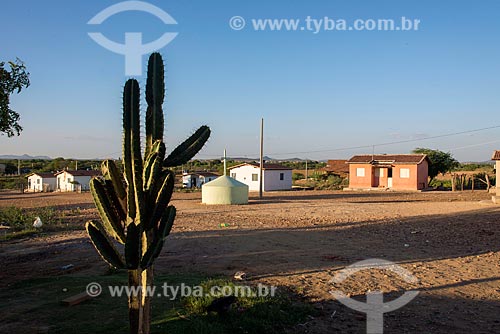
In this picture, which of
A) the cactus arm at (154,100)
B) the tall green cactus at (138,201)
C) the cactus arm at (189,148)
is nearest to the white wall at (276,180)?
the cactus arm at (189,148)

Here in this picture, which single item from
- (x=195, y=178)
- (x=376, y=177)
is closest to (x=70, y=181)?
(x=195, y=178)

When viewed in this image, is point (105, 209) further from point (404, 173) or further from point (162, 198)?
point (404, 173)

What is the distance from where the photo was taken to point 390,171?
1822 inches

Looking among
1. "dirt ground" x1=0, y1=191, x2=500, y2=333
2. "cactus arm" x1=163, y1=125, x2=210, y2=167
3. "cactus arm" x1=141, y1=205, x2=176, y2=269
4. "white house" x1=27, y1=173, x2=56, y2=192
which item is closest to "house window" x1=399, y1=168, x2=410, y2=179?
"dirt ground" x1=0, y1=191, x2=500, y2=333

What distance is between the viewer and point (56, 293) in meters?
7.86

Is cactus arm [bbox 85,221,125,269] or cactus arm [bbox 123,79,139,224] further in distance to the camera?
cactus arm [bbox 123,79,139,224]

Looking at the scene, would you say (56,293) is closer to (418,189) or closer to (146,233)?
(146,233)

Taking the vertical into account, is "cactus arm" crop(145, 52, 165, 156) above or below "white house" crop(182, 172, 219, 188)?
above

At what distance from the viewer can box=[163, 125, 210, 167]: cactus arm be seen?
5855 millimetres

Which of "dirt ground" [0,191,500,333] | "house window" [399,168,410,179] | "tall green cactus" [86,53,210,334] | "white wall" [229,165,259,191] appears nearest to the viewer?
"tall green cactus" [86,53,210,334]

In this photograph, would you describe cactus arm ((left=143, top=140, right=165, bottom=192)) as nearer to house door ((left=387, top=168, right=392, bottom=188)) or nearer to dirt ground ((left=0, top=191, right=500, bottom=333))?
dirt ground ((left=0, top=191, right=500, bottom=333))

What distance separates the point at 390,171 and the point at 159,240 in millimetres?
43522

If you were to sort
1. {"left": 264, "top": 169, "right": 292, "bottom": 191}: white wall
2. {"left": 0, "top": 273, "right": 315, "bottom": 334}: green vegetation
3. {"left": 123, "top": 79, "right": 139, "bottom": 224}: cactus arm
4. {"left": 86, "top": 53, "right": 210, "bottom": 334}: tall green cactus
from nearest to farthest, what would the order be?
1. {"left": 86, "top": 53, "right": 210, "bottom": 334}: tall green cactus
2. {"left": 123, "top": 79, "right": 139, "bottom": 224}: cactus arm
3. {"left": 0, "top": 273, "right": 315, "bottom": 334}: green vegetation
4. {"left": 264, "top": 169, "right": 292, "bottom": 191}: white wall

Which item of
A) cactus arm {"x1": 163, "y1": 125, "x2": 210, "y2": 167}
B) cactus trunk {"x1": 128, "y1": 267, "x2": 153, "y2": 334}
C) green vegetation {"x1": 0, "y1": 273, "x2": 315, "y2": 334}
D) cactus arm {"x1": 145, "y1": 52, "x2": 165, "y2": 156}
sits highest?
cactus arm {"x1": 145, "y1": 52, "x2": 165, "y2": 156}
